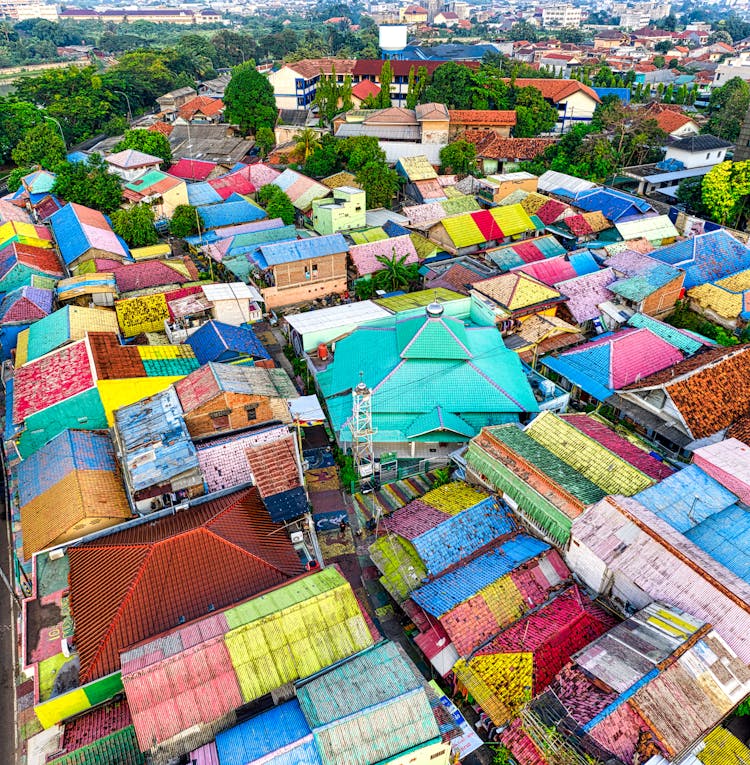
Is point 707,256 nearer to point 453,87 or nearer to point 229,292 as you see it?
point 229,292

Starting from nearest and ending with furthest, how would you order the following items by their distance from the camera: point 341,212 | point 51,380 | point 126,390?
point 126,390
point 51,380
point 341,212

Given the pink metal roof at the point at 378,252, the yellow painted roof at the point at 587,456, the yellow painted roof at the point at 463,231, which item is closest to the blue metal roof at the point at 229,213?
the pink metal roof at the point at 378,252

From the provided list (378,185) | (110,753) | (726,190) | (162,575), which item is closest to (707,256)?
(726,190)

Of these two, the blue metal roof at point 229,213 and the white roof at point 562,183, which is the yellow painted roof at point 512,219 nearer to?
the white roof at point 562,183

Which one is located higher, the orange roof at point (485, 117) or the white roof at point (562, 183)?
the orange roof at point (485, 117)

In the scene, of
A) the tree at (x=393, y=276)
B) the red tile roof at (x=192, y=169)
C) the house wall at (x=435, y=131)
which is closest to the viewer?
the tree at (x=393, y=276)

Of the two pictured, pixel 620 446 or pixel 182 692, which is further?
pixel 620 446

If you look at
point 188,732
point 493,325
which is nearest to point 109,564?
point 188,732

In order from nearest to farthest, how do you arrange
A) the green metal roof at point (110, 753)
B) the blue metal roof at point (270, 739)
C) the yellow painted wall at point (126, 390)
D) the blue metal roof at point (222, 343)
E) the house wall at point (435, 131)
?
the blue metal roof at point (270, 739), the green metal roof at point (110, 753), the yellow painted wall at point (126, 390), the blue metal roof at point (222, 343), the house wall at point (435, 131)
